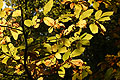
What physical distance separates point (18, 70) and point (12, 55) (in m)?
0.29

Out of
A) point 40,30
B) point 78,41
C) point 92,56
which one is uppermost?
point 78,41

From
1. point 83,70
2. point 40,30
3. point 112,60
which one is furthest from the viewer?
point 40,30

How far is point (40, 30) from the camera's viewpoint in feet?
18.8

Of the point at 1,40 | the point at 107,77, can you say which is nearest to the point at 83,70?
the point at 107,77

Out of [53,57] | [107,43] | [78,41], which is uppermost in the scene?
[78,41]

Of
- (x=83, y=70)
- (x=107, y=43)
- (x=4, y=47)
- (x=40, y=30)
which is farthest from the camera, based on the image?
(x=40, y=30)

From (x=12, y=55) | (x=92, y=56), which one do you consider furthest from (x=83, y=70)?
(x=92, y=56)

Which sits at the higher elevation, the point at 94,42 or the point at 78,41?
the point at 78,41

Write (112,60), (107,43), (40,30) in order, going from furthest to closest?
(40,30) < (107,43) < (112,60)

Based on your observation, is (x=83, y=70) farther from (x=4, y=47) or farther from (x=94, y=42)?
(x=94, y=42)

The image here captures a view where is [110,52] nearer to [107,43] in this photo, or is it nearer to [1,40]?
[107,43]

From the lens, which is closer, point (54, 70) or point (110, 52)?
point (54, 70)

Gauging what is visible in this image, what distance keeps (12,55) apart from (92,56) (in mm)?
4973

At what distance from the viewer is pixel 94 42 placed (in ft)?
18.0
